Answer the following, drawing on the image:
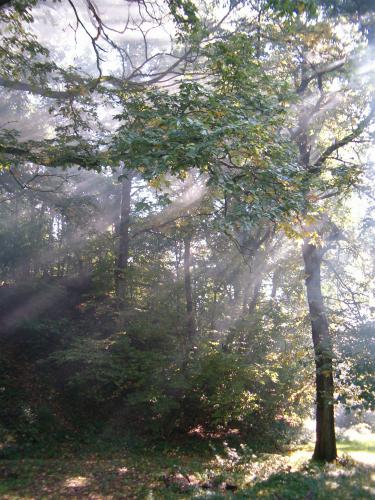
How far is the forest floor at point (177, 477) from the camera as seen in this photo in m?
7.42

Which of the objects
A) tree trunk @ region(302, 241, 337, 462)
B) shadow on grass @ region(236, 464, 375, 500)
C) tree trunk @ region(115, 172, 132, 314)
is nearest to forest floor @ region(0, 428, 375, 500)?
shadow on grass @ region(236, 464, 375, 500)

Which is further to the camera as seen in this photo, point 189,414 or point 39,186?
point 39,186

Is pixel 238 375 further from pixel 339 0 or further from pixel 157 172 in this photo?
pixel 339 0

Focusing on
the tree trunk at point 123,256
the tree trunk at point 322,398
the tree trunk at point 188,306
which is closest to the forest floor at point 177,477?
the tree trunk at point 322,398

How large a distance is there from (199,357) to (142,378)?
1891 millimetres

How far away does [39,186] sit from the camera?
18.5 m

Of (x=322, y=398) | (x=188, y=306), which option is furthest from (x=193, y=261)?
(x=322, y=398)

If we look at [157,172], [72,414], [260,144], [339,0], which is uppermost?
[339,0]

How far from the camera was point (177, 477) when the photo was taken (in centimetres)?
842

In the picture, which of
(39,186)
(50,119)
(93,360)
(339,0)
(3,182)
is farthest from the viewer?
(50,119)

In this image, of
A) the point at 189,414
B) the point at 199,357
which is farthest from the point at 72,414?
the point at 199,357

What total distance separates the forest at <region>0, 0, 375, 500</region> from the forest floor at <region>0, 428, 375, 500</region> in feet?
0.25

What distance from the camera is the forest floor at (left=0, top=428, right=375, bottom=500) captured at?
7.42m

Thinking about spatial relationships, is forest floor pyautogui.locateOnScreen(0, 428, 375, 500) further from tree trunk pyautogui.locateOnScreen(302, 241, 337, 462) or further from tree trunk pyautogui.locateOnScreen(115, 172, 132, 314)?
tree trunk pyautogui.locateOnScreen(115, 172, 132, 314)
